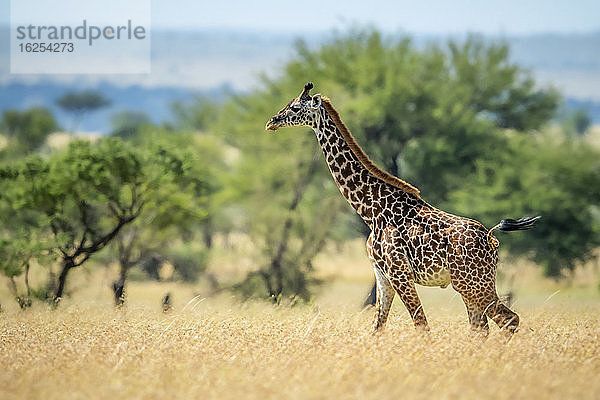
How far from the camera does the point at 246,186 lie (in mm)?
33250

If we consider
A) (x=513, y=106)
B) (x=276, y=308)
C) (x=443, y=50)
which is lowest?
(x=276, y=308)

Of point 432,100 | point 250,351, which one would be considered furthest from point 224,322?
point 432,100

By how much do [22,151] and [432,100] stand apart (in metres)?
23.6

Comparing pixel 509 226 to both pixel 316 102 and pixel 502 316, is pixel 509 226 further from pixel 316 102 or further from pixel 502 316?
pixel 316 102

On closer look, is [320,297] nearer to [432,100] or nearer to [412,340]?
[432,100]

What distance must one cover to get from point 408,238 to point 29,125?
5263cm

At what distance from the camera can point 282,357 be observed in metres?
9.34

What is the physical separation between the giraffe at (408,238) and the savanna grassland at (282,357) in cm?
41

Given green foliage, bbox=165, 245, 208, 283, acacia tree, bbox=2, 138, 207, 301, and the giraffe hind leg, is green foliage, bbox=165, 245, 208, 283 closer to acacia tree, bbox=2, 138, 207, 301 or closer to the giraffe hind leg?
acacia tree, bbox=2, 138, 207, 301

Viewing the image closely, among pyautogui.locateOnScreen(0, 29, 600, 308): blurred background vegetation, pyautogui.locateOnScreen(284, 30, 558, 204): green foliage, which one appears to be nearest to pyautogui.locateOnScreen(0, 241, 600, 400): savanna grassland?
pyautogui.locateOnScreen(0, 29, 600, 308): blurred background vegetation

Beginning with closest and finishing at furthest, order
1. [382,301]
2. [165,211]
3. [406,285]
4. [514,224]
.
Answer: [514,224] → [406,285] → [382,301] → [165,211]

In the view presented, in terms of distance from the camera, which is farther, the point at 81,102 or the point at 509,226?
the point at 81,102

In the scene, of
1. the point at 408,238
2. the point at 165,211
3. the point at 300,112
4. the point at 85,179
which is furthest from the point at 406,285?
the point at 165,211

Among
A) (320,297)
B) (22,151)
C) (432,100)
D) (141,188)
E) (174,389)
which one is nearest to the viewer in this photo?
(174,389)
